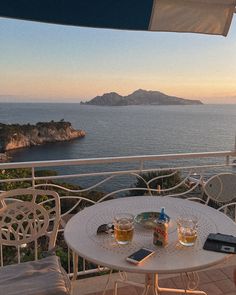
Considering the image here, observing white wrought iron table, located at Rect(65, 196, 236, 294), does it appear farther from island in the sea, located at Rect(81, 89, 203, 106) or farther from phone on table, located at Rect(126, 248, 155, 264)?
island in the sea, located at Rect(81, 89, 203, 106)

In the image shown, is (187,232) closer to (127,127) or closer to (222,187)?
(222,187)

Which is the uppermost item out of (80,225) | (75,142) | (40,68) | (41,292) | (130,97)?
(40,68)

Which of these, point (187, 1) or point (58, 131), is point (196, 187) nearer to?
point (187, 1)

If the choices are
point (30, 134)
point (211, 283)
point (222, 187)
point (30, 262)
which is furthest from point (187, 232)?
point (30, 134)

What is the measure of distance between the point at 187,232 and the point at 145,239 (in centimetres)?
22

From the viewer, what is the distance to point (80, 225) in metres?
1.81

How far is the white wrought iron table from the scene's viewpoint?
4.65ft

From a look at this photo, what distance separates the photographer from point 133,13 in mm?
2104

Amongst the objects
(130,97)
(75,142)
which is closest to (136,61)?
(130,97)

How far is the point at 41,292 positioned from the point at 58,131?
1365 cm

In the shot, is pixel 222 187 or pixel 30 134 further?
pixel 30 134

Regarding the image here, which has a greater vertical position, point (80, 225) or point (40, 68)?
point (40, 68)

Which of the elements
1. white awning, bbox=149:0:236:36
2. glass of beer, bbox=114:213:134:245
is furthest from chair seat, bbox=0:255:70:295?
white awning, bbox=149:0:236:36

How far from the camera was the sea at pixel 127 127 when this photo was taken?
1434 centimetres
